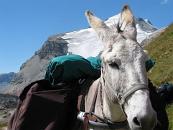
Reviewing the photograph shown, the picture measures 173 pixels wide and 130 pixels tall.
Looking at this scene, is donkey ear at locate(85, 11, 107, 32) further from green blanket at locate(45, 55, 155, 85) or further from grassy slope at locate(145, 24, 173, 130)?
grassy slope at locate(145, 24, 173, 130)

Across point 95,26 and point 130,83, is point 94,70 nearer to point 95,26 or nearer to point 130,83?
point 95,26

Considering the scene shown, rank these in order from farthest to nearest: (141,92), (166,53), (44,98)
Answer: (166,53) → (44,98) → (141,92)

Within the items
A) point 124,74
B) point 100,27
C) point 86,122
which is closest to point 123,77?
point 124,74

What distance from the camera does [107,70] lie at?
8.41m

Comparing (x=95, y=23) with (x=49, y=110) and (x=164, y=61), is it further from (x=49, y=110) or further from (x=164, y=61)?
(x=164, y=61)

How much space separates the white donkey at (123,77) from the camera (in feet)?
25.2

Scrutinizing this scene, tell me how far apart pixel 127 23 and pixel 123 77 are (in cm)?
124

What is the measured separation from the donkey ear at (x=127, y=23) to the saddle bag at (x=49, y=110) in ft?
5.12

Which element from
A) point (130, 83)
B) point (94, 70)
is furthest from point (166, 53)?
point (130, 83)

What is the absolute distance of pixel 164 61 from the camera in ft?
90.4

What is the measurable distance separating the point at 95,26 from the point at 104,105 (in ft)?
4.17

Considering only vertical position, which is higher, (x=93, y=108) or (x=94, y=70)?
(x=94, y=70)

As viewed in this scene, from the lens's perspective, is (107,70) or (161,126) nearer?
(107,70)

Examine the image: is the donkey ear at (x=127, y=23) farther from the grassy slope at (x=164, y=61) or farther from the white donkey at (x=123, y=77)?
the grassy slope at (x=164, y=61)
